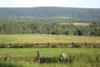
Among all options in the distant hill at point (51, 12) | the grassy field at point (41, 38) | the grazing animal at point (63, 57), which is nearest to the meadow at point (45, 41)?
the grassy field at point (41, 38)

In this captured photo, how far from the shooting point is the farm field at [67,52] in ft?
14.7

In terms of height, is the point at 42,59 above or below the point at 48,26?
below

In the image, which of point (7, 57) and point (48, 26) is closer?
point (7, 57)

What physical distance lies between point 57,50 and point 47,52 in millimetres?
163

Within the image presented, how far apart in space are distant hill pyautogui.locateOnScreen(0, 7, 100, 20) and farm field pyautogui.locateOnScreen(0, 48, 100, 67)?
1.67 feet

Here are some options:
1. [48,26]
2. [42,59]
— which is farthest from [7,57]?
[48,26]

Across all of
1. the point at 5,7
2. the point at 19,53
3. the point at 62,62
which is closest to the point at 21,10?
the point at 5,7

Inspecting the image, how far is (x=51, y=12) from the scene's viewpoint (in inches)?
185

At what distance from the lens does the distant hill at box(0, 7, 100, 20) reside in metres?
4.62

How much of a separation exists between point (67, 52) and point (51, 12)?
0.66 metres

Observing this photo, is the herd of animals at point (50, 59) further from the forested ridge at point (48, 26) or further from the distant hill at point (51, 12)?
the distant hill at point (51, 12)

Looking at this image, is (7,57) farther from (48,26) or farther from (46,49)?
(48,26)

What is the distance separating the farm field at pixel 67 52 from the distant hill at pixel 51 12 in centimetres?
51

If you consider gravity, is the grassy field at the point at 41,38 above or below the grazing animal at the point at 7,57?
above
